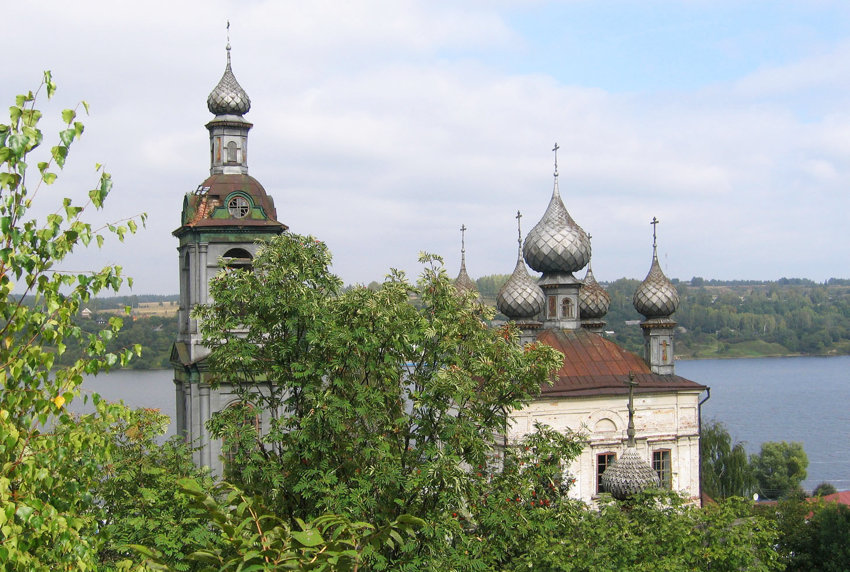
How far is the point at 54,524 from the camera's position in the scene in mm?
4727

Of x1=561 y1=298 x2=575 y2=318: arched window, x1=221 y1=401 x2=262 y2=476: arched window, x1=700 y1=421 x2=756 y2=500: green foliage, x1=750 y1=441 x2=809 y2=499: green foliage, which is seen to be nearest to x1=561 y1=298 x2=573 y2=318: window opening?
x1=561 y1=298 x2=575 y2=318: arched window

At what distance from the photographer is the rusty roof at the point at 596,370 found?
68.1ft

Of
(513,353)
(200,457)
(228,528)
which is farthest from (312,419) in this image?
(200,457)

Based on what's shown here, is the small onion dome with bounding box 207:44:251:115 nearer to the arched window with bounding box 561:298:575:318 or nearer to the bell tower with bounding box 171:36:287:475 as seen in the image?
the bell tower with bounding box 171:36:287:475

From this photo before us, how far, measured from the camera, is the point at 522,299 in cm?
2264

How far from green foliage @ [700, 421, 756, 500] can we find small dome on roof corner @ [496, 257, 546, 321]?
50.1 ft

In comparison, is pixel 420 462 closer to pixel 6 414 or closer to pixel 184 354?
pixel 6 414

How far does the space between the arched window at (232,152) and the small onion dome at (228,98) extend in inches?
24.0

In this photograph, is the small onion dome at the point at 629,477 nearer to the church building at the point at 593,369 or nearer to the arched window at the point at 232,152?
the church building at the point at 593,369

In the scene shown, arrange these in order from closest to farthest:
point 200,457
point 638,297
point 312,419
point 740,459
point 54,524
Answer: point 54,524 < point 312,419 < point 200,457 < point 638,297 < point 740,459

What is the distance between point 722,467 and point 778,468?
883 centimetres

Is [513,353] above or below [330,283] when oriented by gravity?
below

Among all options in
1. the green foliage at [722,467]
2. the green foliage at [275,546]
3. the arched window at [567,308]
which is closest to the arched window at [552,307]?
the arched window at [567,308]

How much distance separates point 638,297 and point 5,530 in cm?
2091
